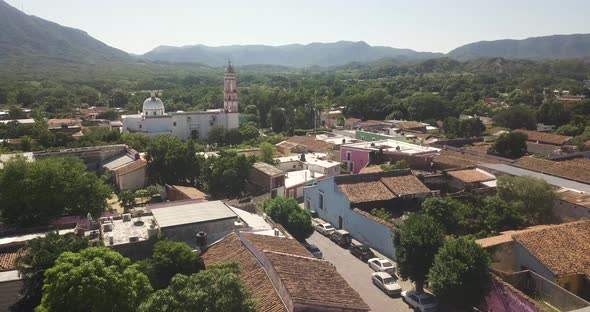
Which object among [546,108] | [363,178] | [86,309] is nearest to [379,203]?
[363,178]

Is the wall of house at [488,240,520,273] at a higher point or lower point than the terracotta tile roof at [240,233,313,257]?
lower

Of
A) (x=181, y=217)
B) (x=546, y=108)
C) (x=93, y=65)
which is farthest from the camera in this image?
(x=93, y=65)

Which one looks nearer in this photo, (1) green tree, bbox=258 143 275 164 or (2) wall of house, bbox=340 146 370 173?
(2) wall of house, bbox=340 146 370 173

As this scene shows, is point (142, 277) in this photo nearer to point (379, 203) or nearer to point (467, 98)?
point (379, 203)

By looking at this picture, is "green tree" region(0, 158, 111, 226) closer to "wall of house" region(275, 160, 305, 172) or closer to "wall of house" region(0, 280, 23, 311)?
"wall of house" region(0, 280, 23, 311)

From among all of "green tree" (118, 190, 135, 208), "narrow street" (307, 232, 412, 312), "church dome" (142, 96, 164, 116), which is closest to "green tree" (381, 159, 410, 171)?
"narrow street" (307, 232, 412, 312)

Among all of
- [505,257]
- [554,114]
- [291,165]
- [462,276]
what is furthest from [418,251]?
[554,114]

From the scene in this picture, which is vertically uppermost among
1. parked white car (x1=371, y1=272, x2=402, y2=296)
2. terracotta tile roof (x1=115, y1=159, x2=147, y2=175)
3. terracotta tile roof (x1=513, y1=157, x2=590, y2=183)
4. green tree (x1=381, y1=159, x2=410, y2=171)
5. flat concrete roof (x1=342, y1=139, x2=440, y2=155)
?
terracotta tile roof (x1=513, y1=157, x2=590, y2=183)
